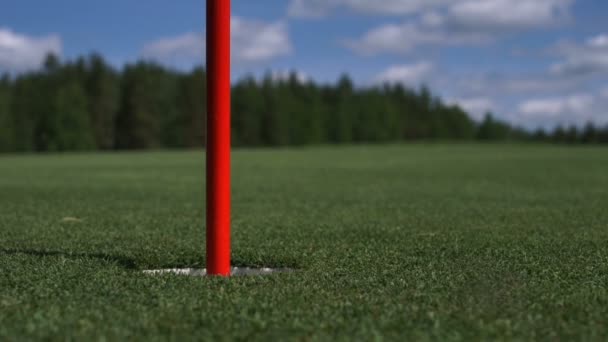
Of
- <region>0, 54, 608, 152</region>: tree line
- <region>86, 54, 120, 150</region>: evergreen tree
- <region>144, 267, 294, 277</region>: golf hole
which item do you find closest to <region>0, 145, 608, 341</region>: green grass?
<region>144, 267, 294, 277</region>: golf hole

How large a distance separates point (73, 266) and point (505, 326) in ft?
10.5

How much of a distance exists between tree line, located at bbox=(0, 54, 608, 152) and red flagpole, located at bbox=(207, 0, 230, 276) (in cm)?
5687

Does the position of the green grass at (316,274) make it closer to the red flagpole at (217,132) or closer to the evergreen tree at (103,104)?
the red flagpole at (217,132)

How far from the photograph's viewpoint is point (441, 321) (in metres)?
3.58

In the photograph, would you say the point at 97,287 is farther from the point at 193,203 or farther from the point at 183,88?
the point at 183,88

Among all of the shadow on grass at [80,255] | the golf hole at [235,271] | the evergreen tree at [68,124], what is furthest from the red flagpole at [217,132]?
the evergreen tree at [68,124]

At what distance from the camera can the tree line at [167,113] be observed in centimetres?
6544

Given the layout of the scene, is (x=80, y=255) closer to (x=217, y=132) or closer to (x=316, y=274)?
(x=217, y=132)

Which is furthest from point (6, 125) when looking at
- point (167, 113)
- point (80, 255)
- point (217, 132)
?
point (217, 132)

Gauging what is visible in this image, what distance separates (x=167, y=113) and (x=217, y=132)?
233 feet

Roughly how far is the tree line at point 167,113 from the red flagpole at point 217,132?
187 ft

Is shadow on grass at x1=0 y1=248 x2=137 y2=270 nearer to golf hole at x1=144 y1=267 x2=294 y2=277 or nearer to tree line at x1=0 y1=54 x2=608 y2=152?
golf hole at x1=144 y1=267 x2=294 y2=277

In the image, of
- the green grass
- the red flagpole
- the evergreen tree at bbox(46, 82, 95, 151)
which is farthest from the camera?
the evergreen tree at bbox(46, 82, 95, 151)

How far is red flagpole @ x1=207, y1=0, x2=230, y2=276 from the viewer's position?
16.0 feet
